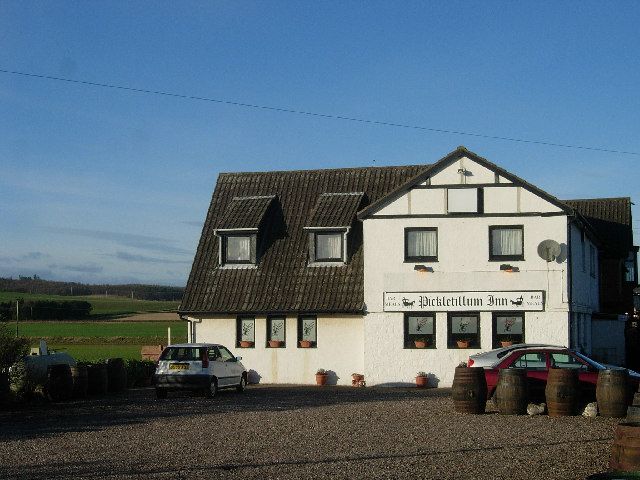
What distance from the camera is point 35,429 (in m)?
19.3

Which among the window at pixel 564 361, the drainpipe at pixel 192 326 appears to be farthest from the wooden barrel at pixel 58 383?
the window at pixel 564 361

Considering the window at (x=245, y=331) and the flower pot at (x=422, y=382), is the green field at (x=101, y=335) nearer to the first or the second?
the window at (x=245, y=331)

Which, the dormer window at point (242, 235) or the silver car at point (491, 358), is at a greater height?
the dormer window at point (242, 235)

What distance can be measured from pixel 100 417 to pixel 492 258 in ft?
51.2

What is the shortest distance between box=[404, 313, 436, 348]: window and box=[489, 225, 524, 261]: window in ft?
9.74

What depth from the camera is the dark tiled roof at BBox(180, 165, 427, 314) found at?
34.2 metres

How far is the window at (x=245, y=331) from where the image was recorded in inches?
1374

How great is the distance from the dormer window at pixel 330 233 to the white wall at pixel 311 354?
2.39 metres

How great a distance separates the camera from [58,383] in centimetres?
2669

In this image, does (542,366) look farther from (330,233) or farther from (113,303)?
(113,303)

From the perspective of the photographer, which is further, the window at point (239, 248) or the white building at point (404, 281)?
the window at point (239, 248)

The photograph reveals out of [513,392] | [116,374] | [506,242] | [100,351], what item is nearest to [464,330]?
[506,242]

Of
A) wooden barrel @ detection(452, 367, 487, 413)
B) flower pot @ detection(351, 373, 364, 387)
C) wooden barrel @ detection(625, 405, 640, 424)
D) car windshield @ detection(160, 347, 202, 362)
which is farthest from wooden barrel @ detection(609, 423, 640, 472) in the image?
flower pot @ detection(351, 373, 364, 387)

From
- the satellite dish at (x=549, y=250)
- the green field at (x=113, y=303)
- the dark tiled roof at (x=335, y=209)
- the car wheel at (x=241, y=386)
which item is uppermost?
the dark tiled roof at (x=335, y=209)
